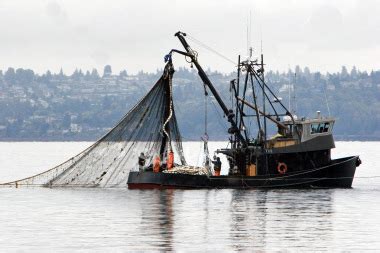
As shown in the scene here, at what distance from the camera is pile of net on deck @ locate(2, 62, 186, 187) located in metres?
77.2

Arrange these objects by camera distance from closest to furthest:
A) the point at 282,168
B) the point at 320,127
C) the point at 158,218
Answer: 1. the point at 158,218
2. the point at 282,168
3. the point at 320,127

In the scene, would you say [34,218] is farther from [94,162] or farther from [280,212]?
[94,162]

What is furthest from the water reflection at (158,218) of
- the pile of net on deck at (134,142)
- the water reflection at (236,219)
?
the pile of net on deck at (134,142)

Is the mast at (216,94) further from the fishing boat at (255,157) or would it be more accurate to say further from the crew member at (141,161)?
the crew member at (141,161)

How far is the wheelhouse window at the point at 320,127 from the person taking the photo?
80.6 meters

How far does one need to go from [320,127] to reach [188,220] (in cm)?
2625

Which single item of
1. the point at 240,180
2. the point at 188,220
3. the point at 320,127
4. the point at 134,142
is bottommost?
the point at 188,220

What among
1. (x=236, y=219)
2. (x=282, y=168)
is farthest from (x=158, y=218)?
(x=282, y=168)

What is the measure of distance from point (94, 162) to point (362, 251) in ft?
117

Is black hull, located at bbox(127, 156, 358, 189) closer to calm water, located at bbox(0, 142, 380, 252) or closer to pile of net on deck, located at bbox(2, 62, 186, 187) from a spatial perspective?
calm water, located at bbox(0, 142, 380, 252)

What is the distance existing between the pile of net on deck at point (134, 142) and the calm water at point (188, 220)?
4.53 feet

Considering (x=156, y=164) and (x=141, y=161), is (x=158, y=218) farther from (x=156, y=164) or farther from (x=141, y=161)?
(x=156, y=164)

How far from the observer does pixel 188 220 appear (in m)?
56.8

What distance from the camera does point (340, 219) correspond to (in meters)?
58.4
